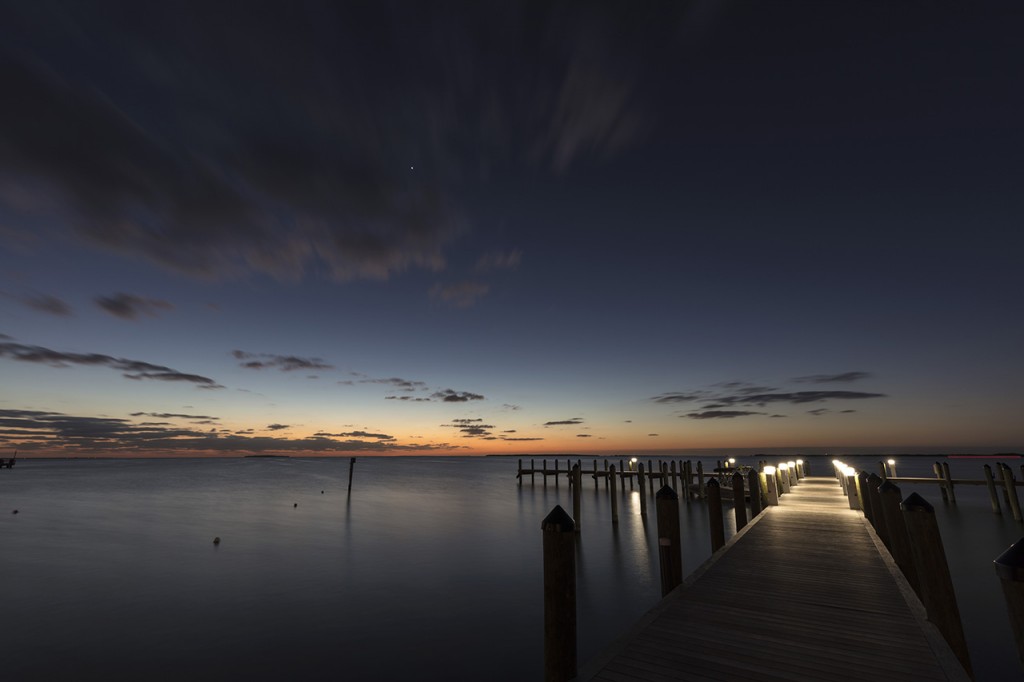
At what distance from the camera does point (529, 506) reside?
1750 inches

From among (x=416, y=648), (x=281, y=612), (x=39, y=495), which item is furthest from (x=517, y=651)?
(x=39, y=495)

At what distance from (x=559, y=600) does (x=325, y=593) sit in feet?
48.6

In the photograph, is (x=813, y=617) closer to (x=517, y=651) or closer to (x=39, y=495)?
(x=517, y=651)

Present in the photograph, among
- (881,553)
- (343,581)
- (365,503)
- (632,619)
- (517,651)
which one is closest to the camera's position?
(881,553)

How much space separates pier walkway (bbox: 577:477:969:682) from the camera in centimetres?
537

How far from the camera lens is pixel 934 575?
6820mm

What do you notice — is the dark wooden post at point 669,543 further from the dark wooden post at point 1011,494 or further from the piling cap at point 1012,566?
the dark wooden post at point 1011,494

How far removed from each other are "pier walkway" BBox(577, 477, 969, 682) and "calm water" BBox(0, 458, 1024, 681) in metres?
5.44

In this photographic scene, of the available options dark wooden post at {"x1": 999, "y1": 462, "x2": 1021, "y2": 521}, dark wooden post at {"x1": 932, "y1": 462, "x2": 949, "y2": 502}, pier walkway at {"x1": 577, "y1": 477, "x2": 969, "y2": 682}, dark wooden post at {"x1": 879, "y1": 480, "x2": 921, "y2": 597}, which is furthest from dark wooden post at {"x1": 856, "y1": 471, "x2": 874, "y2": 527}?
dark wooden post at {"x1": 932, "y1": 462, "x2": 949, "y2": 502}

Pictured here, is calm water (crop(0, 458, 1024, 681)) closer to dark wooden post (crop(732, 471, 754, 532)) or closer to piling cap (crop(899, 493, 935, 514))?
dark wooden post (crop(732, 471, 754, 532))

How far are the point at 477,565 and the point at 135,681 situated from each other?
13.3 metres

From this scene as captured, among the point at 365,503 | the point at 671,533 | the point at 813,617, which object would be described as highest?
the point at 671,533

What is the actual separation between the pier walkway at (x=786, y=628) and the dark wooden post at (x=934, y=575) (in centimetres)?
26

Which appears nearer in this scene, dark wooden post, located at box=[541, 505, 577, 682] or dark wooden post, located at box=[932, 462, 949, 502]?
dark wooden post, located at box=[541, 505, 577, 682]
